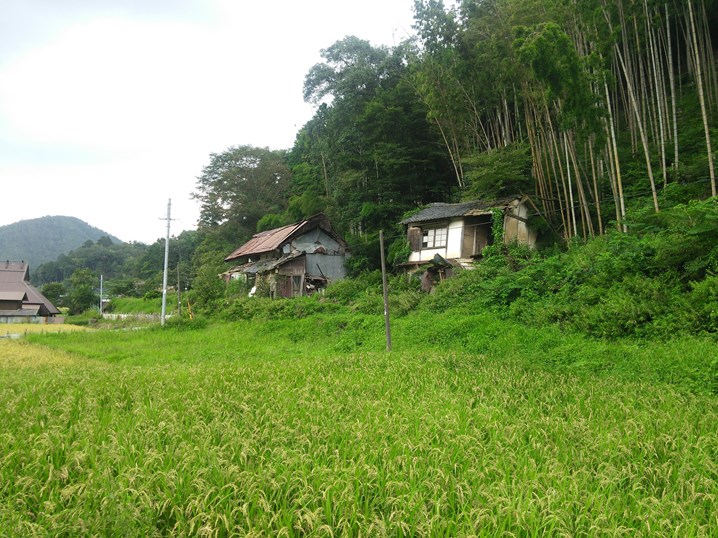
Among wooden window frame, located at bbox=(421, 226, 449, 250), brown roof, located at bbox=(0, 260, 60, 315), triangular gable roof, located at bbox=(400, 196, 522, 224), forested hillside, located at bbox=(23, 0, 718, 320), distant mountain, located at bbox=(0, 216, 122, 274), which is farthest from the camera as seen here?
distant mountain, located at bbox=(0, 216, 122, 274)

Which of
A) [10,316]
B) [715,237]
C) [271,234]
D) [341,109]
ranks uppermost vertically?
[341,109]

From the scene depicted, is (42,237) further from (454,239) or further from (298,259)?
(454,239)

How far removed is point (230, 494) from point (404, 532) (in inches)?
47.3

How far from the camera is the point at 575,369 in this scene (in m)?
8.34

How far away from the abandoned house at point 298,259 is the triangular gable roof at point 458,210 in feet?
25.8

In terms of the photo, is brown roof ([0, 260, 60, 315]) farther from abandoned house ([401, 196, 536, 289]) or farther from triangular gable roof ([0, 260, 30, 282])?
abandoned house ([401, 196, 536, 289])

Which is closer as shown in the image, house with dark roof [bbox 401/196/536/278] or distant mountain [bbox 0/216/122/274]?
house with dark roof [bbox 401/196/536/278]

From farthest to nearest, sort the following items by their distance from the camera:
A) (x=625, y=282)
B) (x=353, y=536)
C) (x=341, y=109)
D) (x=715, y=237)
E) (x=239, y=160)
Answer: (x=239, y=160) → (x=341, y=109) → (x=625, y=282) → (x=715, y=237) → (x=353, y=536)

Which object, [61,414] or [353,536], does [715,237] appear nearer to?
[353,536]

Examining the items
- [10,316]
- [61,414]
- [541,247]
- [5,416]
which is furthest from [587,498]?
[10,316]

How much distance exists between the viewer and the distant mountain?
12650 cm

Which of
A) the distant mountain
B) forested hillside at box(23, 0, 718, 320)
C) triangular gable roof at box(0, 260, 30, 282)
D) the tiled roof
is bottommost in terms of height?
triangular gable roof at box(0, 260, 30, 282)

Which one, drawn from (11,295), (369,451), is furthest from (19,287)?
(369,451)

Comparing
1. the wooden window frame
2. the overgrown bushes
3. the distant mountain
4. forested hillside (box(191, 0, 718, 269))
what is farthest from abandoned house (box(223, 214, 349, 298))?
the distant mountain
